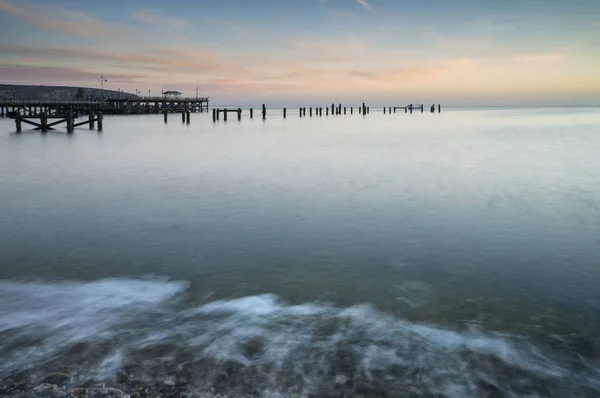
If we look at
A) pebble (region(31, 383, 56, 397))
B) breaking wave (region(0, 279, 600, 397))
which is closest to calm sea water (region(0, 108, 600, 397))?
breaking wave (region(0, 279, 600, 397))

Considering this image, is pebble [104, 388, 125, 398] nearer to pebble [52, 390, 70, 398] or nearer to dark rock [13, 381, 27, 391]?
pebble [52, 390, 70, 398]

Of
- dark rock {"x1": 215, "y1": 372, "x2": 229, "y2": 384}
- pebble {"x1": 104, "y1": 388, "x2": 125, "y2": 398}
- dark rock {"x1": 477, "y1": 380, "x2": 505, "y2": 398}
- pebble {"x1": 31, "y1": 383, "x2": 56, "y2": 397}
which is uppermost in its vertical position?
pebble {"x1": 31, "y1": 383, "x2": 56, "y2": 397}

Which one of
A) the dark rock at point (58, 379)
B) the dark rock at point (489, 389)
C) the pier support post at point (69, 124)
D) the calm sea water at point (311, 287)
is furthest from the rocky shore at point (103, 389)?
the pier support post at point (69, 124)

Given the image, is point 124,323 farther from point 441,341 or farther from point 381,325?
point 441,341

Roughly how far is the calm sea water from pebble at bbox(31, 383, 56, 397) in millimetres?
263

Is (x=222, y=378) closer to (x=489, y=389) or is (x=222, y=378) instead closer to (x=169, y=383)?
(x=169, y=383)

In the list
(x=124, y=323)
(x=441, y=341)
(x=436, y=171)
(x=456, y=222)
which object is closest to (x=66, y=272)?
(x=124, y=323)

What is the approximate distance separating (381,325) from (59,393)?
3358mm

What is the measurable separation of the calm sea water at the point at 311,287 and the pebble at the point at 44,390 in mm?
263

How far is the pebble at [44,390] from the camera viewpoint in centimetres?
412

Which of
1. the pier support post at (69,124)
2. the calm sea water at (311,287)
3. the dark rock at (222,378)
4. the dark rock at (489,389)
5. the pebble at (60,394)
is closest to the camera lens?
the pebble at (60,394)

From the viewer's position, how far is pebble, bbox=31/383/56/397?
4118 millimetres

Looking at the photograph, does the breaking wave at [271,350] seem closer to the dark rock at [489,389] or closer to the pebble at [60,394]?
the dark rock at [489,389]

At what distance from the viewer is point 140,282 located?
23.0 feet
